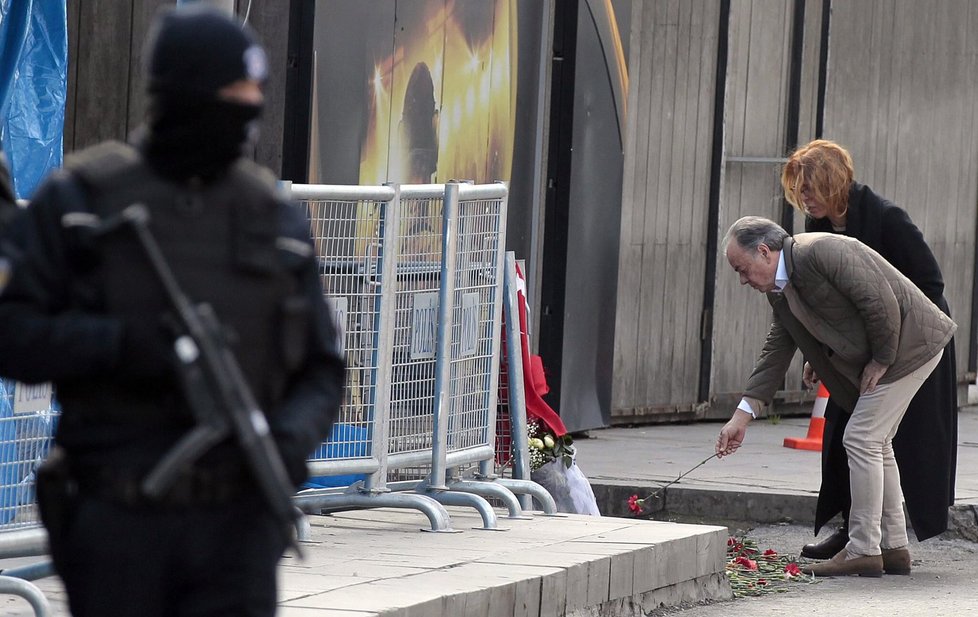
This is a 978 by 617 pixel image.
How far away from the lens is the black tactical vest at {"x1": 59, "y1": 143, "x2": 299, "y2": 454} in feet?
9.01

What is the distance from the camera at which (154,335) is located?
272 centimetres

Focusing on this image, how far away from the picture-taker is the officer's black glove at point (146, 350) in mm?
2717

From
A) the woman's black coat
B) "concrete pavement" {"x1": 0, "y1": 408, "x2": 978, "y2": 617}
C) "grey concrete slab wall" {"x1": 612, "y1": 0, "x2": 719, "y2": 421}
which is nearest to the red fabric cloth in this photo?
"concrete pavement" {"x1": 0, "y1": 408, "x2": 978, "y2": 617}

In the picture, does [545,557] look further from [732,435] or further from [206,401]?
[206,401]

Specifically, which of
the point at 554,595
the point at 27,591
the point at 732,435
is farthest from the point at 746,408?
the point at 27,591

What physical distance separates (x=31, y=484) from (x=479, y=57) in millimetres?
5264

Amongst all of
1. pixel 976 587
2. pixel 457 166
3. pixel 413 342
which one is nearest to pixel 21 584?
pixel 413 342

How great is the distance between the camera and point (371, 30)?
8953 millimetres

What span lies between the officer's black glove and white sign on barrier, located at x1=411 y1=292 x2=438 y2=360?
13.0ft

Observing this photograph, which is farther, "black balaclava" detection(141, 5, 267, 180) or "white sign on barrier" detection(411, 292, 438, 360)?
"white sign on barrier" detection(411, 292, 438, 360)

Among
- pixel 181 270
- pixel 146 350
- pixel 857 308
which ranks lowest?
pixel 857 308

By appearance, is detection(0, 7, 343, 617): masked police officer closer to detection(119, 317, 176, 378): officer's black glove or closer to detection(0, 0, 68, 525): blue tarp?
detection(119, 317, 176, 378): officer's black glove

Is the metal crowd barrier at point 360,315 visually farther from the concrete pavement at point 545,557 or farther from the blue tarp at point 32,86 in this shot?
the blue tarp at point 32,86

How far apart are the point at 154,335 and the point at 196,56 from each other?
0.40 metres
